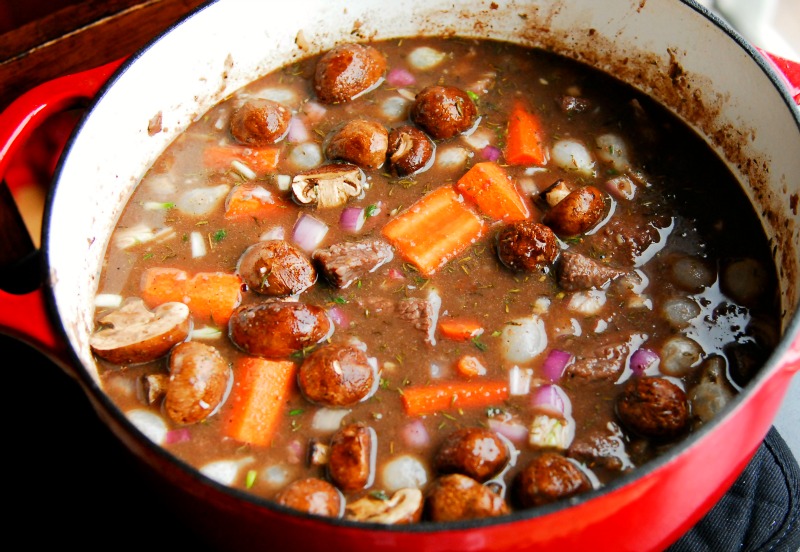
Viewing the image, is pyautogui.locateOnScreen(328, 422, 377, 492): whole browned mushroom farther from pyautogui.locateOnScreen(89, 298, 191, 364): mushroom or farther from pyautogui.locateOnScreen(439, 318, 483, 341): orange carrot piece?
pyautogui.locateOnScreen(89, 298, 191, 364): mushroom

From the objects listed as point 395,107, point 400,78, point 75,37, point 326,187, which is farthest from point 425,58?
point 75,37

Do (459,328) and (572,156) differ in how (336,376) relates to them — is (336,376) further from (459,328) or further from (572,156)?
(572,156)

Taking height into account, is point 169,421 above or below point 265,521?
below

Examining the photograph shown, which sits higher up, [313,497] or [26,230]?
[313,497]

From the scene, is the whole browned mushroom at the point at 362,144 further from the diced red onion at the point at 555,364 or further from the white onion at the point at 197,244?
the diced red onion at the point at 555,364

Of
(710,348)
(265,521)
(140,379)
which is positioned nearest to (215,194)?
(140,379)

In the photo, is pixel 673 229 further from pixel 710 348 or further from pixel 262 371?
pixel 262 371

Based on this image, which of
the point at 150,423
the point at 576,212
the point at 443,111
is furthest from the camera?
the point at 443,111

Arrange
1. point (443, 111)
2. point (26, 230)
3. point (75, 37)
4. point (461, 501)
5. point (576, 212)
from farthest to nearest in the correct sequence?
point (26, 230), point (75, 37), point (443, 111), point (576, 212), point (461, 501)
